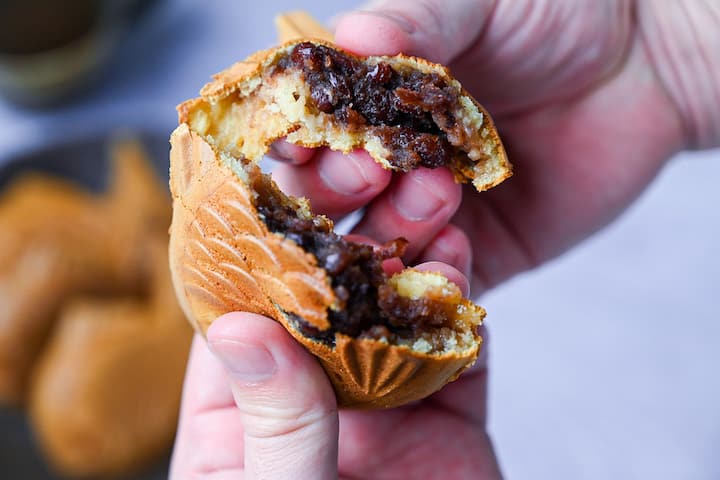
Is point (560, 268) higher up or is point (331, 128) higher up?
point (331, 128)

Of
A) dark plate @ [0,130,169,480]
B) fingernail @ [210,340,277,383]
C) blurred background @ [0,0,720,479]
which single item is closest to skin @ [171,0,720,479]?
fingernail @ [210,340,277,383]

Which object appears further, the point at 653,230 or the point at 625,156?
the point at 653,230

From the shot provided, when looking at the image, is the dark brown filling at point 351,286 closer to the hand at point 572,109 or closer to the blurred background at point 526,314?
the hand at point 572,109

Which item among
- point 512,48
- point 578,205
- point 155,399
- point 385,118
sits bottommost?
point 155,399

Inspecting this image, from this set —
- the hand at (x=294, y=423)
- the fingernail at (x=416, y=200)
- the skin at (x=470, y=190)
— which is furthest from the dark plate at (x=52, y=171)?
the fingernail at (x=416, y=200)

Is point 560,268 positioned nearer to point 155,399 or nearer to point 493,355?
point 493,355

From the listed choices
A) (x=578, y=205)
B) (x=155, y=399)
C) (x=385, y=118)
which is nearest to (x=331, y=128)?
(x=385, y=118)
